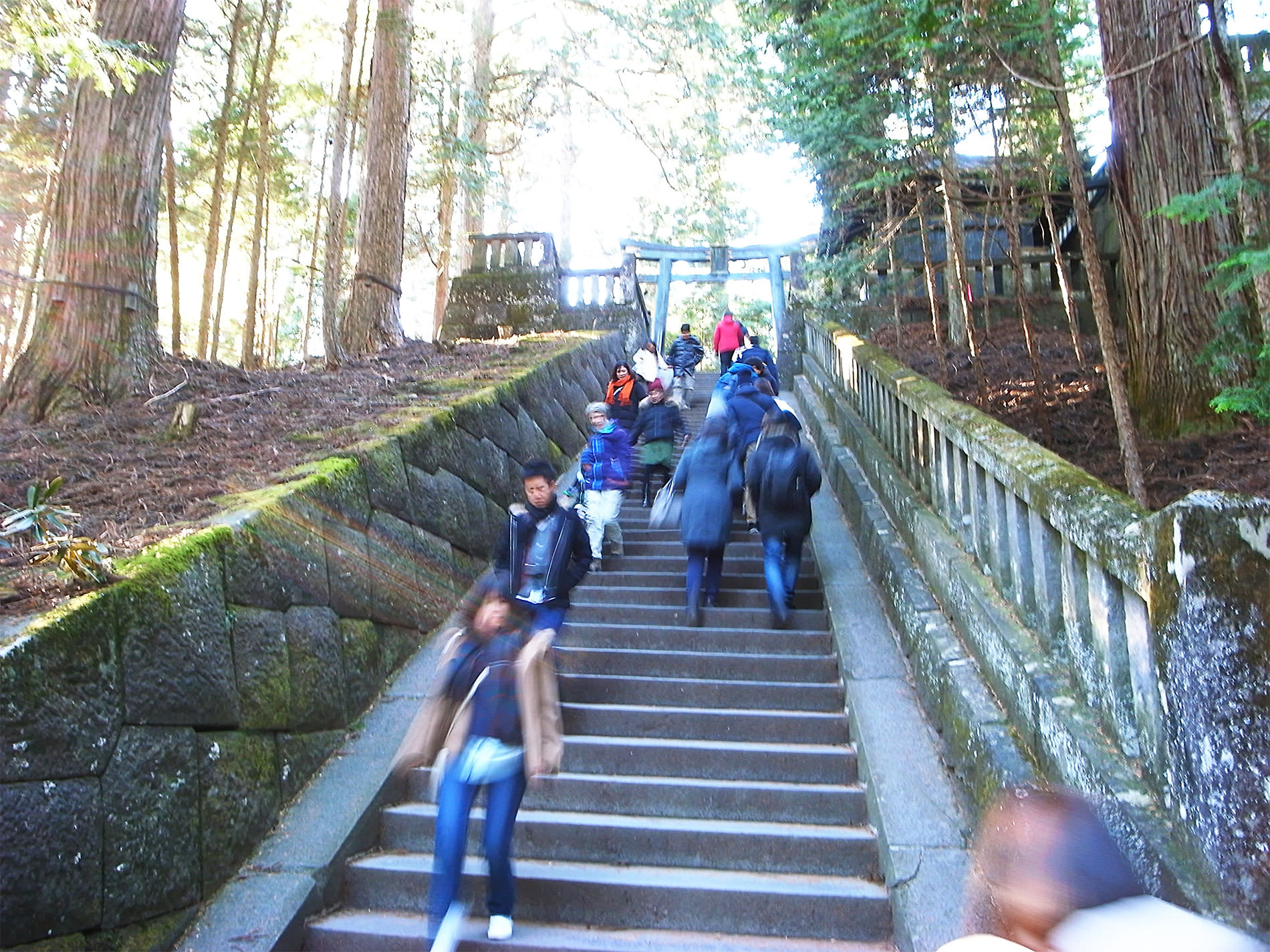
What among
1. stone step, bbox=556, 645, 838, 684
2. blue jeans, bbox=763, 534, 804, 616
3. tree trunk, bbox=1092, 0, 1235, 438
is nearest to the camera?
stone step, bbox=556, 645, 838, 684

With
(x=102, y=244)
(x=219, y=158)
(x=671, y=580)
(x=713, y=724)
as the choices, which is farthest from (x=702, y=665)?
(x=219, y=158)

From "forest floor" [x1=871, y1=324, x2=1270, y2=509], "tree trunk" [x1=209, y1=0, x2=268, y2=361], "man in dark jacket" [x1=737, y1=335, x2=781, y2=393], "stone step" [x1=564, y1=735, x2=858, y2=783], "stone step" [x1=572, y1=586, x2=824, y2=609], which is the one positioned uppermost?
A: "tree trunk" [x1=209, y1=0, x2=268, y2=361]

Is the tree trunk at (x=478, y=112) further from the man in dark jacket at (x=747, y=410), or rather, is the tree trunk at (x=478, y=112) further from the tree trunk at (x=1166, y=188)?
the tree trunk at (x=1166, y=188)

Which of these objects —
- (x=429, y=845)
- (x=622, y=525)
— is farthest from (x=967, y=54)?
(x=429, y=845)

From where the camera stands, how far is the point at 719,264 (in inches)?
722

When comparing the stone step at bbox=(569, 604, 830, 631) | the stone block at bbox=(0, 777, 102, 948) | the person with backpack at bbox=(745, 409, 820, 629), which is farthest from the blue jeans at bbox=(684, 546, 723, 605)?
the stone block at bbox=(0, 777, 102, 948)

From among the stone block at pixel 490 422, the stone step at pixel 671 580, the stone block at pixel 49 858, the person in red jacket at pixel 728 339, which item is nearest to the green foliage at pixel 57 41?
the stone block at pixel 490 422

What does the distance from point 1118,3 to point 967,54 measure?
1536 mm

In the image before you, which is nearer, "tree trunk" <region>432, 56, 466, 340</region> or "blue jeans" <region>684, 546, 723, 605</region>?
"blue jeans" <region>684, 546, 723, 605</region>

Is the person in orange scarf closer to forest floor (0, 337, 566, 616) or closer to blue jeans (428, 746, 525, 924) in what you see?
forest floor (0, 337, 566, 616)

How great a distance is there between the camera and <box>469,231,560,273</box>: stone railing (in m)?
15.7

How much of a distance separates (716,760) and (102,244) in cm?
571

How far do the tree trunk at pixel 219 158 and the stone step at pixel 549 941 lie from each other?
35.9 ft

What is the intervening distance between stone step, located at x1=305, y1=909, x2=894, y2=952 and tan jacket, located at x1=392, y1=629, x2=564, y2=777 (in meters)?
0.70
